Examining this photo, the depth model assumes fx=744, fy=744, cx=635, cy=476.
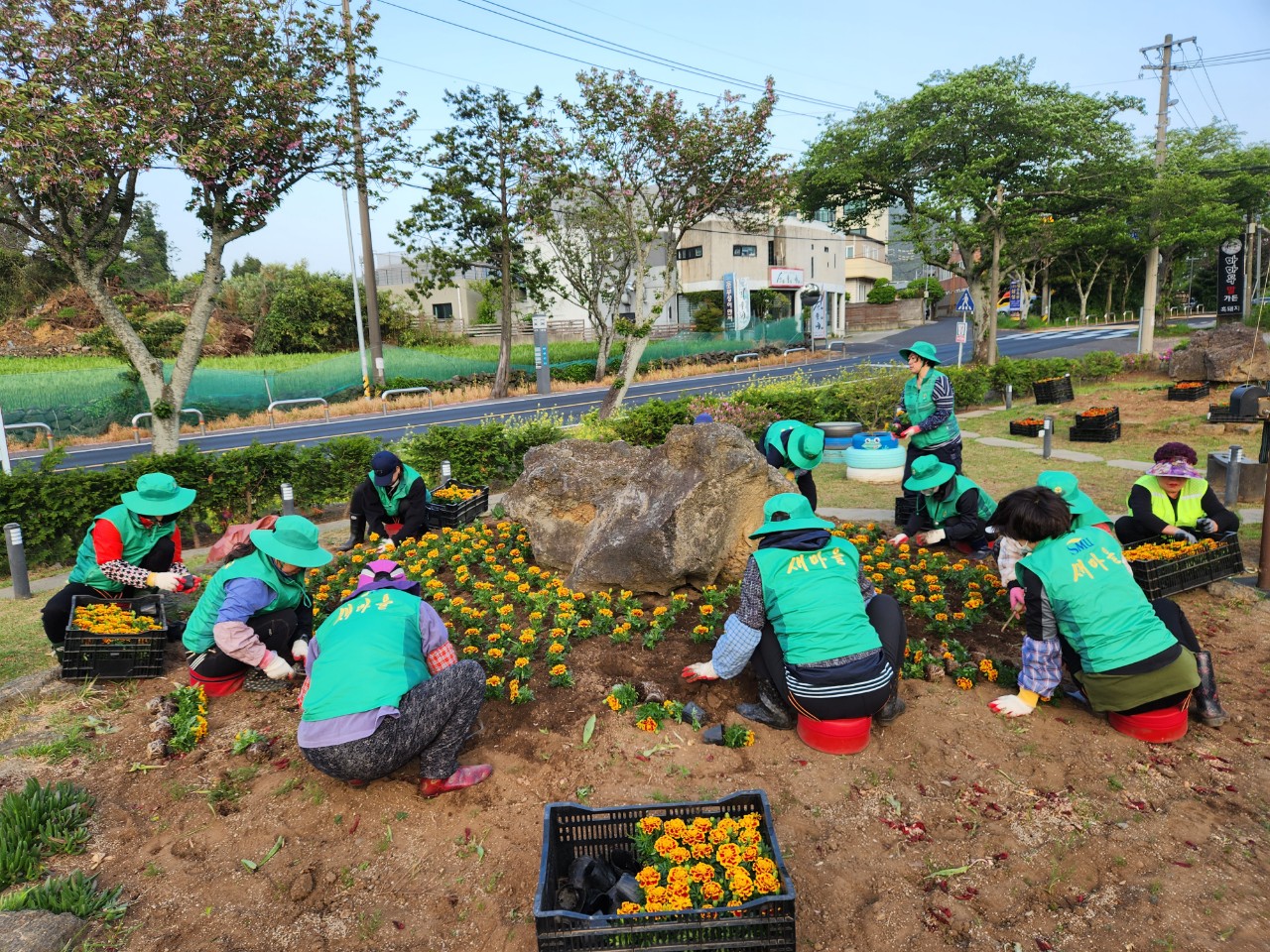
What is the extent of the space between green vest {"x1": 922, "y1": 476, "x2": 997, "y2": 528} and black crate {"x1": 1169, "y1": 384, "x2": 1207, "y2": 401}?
482 inches

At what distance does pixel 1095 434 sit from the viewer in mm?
12672

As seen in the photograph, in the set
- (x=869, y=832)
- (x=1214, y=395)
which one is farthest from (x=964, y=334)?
(x=869, y=832)

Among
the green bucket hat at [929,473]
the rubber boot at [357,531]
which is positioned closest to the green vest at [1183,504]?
the green bucket hat at [929,473]

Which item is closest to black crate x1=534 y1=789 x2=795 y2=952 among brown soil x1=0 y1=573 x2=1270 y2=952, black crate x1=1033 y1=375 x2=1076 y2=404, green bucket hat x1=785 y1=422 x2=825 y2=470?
brown soil x1=0 y1=573 x2=1270 y2=952

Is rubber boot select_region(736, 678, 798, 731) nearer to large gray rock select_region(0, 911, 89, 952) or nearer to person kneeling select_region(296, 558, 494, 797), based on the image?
person kneeling select_region(296, 558, 494, 797)

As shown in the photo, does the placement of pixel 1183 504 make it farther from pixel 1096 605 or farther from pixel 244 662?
pixel 244 662

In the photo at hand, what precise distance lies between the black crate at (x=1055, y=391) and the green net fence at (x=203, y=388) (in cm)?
1868

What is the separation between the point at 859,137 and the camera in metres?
25.1

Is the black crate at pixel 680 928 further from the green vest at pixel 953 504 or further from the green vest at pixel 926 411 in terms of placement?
the green vest at pixel 926 411

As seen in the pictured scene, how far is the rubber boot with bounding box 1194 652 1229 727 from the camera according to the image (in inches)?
157

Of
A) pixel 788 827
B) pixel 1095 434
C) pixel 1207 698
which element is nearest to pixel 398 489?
pixel 788 827

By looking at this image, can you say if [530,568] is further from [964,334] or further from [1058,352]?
[1058,352]

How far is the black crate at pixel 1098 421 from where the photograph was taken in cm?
1253

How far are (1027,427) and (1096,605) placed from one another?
11.1 meters
